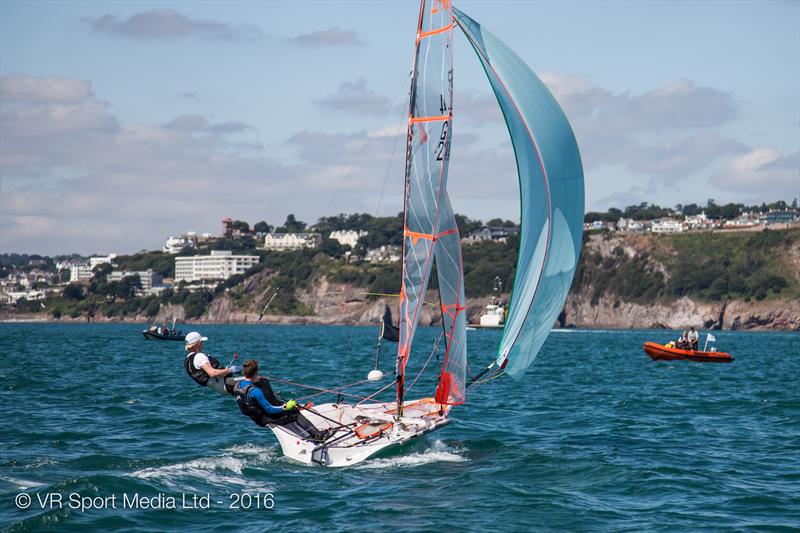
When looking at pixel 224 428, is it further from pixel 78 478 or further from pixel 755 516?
pixel 755 516

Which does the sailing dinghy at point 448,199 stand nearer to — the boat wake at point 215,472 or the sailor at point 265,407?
the sailor at point 265,407

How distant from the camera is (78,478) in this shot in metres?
14.4

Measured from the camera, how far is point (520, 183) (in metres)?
17.1

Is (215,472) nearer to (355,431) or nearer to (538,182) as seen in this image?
(355,431)

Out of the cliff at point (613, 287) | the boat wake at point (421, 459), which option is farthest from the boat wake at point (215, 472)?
the cliff at point (613, 287)

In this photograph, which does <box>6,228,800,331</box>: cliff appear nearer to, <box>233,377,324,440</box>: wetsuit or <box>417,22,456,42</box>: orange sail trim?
<box>233,377,324,440</box>: wetsuit

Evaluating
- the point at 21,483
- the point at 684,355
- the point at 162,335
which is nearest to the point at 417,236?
the point at 21,483

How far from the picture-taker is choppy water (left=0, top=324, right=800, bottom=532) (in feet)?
42.7

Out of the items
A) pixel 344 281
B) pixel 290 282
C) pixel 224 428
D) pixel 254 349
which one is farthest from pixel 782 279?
pixel 224 428

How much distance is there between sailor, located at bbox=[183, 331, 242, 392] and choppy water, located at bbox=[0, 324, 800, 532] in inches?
52.1

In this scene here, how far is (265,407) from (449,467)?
3.31 m

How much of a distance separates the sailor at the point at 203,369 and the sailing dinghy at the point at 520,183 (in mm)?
1261

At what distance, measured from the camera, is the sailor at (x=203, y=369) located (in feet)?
53.7

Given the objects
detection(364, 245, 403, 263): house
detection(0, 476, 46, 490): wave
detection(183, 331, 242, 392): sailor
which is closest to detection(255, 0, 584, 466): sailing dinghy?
detection(183, 331, 242, 392): sailor
